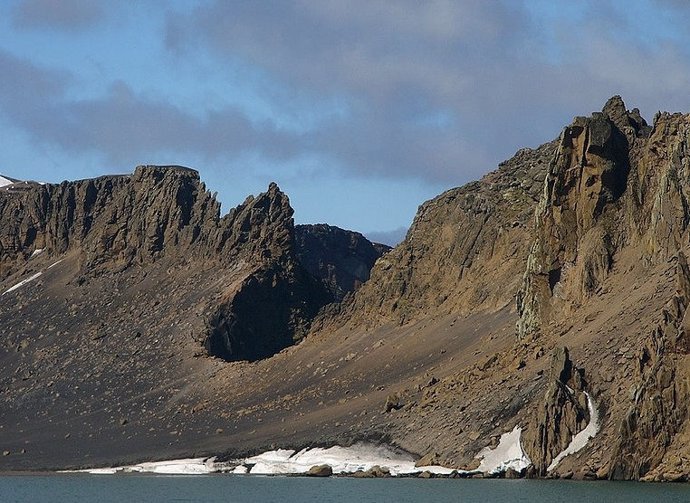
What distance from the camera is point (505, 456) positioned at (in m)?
103

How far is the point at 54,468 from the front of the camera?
145750 millimetres

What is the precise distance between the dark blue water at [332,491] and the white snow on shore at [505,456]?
11.5 ft

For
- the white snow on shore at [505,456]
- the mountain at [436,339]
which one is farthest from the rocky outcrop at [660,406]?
the white snow on shore at [505,456]

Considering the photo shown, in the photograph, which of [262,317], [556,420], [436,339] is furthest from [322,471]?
[262,317]

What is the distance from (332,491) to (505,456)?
1478cm

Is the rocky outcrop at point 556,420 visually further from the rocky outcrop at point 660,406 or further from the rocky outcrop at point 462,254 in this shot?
the rocky outcrop at point 462,254

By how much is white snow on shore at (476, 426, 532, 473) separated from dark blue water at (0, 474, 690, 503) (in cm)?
352

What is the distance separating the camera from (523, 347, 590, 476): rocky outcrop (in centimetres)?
10006

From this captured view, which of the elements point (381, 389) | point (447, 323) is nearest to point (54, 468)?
point (381, 389)

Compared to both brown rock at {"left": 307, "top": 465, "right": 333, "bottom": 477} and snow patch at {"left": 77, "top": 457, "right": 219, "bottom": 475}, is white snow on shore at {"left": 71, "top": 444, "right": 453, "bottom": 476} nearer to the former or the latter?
snow patch at {"left": 77, "top": 457, "right": 219, "bottom": 475}

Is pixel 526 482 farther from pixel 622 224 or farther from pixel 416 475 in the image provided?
pixel 622 224

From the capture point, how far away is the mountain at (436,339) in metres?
102

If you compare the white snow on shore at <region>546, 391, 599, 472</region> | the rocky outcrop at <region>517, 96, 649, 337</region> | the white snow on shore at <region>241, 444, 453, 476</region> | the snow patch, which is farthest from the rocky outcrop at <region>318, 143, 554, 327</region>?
the white snow on shore at <region>546, 391, 599, 472</region>

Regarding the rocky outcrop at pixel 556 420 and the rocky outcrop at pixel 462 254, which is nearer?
the rocky outcrop at pixel 556 420
